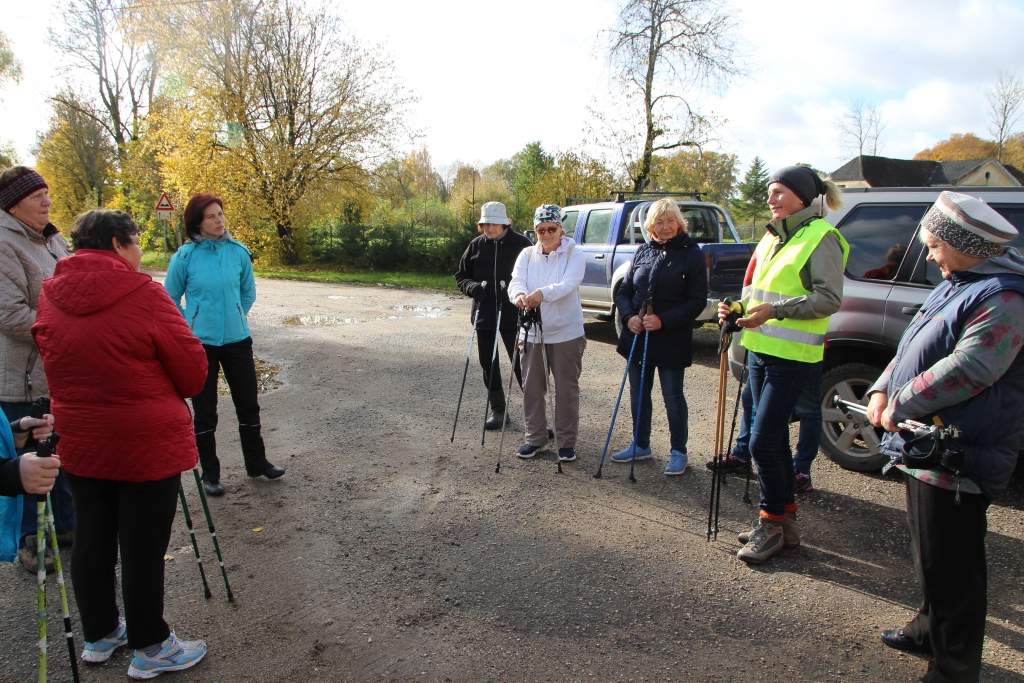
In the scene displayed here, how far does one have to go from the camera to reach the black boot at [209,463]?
466 centimetres

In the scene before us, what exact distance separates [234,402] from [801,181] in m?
4.01

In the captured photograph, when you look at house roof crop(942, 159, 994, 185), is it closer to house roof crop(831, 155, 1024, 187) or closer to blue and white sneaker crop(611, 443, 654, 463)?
house roof crop(831, 155, 1024, 187)

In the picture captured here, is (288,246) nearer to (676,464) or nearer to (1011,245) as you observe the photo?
(676,464)

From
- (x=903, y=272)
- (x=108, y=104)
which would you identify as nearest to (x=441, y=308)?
(x=903, y=272)

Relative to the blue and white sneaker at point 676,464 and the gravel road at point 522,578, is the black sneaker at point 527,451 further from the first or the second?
the blue and white sneaker at point 676,464

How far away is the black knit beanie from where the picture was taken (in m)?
3.62

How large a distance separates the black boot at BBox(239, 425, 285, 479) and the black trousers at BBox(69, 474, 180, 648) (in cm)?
199

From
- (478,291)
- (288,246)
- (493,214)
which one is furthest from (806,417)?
(288,246)

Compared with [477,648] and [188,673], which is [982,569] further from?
[188,673]

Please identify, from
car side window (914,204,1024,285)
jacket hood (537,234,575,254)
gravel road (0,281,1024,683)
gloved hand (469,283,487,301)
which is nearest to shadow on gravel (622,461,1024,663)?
gravel road (0,281,1024,683)

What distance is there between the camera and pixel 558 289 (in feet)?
16.4

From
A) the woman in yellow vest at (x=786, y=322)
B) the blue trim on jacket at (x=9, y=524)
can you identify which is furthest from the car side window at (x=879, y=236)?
the blue trim on jacket at (x=9, y=524)

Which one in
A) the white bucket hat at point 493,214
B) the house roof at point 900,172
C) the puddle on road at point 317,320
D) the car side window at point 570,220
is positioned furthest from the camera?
the house roof at point 900,172

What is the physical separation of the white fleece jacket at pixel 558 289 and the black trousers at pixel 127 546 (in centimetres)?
297
